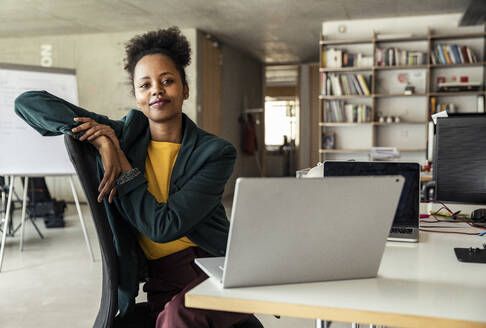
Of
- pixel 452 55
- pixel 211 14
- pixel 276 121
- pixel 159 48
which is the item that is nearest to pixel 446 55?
pixel 452 55

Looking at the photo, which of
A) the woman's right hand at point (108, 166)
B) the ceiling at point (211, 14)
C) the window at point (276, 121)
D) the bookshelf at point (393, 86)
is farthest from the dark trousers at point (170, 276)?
the window at point (276, 121)

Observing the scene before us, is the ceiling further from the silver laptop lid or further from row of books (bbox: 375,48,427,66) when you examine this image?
the silver laptop lid

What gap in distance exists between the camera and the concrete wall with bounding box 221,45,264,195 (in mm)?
8641

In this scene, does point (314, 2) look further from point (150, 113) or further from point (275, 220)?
point (275, 220)

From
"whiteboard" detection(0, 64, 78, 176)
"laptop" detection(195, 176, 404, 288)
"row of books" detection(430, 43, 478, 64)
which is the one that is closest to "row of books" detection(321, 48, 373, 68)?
"row of books" detection(430, 43, 478, 64)

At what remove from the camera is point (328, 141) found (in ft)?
22.1

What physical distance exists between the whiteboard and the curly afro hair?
9.20 feet

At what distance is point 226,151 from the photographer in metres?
1.40

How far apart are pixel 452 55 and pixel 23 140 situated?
5.30 metres

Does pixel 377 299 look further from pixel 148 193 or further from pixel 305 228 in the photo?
pixel 148 193

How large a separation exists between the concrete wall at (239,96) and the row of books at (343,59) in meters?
2.48

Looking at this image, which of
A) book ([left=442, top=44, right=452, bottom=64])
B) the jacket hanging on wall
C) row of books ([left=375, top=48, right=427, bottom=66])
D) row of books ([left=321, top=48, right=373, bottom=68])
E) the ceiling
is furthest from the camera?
the jacket hanging on wall

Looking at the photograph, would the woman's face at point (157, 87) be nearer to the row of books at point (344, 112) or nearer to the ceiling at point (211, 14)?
the ceiling at point (211, 14)

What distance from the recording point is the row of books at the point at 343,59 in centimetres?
640
